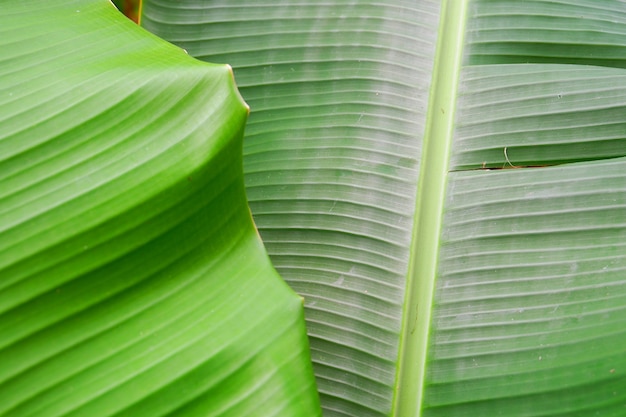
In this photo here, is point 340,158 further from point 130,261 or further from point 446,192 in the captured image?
point 130,261

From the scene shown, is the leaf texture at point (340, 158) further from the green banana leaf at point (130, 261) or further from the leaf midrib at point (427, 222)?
the green banana leaf at point (130, 261)

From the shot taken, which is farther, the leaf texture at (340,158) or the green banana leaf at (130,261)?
the leaf texture at (340,158)

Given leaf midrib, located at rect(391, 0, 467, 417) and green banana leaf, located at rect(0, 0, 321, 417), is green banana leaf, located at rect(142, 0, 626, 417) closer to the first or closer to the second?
leaf midrib, located at rect(391, 0, 467, 417)

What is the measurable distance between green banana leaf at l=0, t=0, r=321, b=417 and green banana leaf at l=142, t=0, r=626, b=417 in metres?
0.16

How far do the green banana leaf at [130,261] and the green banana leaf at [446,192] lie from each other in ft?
0.53

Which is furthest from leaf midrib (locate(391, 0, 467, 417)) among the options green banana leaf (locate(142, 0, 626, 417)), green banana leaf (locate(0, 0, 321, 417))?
green banana leaf (locate(0, 0, 321, 417))

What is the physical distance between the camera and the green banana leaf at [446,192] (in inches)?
22.5

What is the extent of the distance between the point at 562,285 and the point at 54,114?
1.56ft

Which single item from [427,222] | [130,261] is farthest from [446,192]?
[130,261]

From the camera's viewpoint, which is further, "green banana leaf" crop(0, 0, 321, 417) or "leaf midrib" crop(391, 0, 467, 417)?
"leaf midrib" crop(391, 0, 467, 417)

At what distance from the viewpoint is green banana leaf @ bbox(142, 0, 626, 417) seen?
57cm

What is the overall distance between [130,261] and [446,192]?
1.03 ft

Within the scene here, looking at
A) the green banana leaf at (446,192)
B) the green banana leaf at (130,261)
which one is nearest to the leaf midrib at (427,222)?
the green banana leaf at (446,192)

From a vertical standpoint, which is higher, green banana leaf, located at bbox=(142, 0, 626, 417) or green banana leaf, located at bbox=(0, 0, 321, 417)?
green banana leaf, located at bbox=(142, 0, 626, 417)
